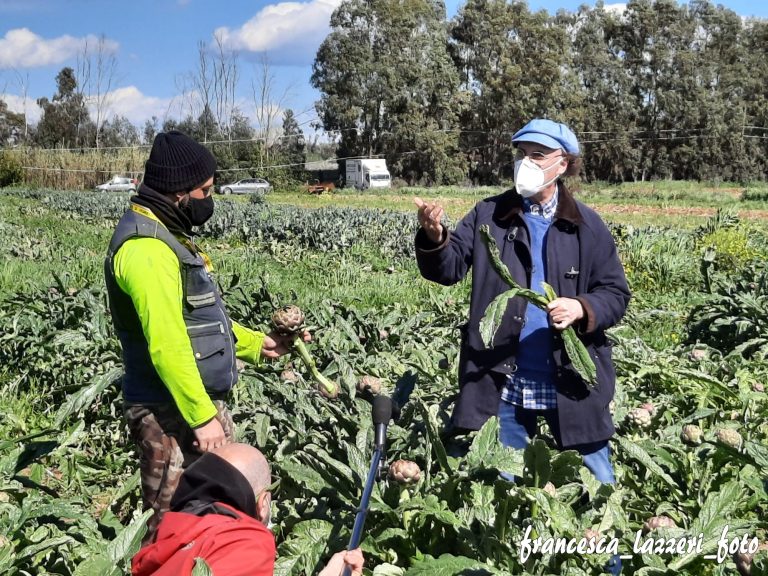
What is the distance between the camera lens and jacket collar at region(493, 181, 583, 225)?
8.85 ft

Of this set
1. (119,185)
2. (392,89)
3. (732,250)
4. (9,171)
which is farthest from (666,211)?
(9,171)

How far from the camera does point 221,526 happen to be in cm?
178

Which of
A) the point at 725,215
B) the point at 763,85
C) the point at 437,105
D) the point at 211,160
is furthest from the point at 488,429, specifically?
the point at 763,85

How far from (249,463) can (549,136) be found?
1.48 metres

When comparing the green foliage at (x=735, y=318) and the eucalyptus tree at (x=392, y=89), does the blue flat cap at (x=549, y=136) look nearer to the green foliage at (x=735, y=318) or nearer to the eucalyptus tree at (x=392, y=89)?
the green foliage at (x=735, y=318)

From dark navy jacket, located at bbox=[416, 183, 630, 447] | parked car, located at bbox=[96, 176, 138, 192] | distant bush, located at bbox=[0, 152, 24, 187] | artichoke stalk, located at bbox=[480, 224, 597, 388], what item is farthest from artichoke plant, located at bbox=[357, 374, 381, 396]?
distant bush, located at bbox=[0, 152, 24, 187]

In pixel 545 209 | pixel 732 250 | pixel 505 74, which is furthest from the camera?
pixel 505 74

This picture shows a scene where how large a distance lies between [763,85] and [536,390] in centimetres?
6644

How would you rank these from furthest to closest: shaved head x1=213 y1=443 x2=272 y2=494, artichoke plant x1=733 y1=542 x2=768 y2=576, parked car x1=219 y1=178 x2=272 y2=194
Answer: parked car x1=219 y1=178 x2=272 y2=194 < shaved head x1=213 y1=443 x2=272 y2=494 < artichoke plant x1=733 y1=542 x2=768 y2=576

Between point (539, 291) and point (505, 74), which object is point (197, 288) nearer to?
point (539, 291)

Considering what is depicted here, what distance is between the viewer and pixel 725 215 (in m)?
11.7

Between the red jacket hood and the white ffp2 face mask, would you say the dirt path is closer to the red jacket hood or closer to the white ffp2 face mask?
the white ffp2 face mask

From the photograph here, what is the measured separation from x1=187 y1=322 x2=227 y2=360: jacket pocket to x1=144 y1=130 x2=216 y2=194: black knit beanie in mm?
442

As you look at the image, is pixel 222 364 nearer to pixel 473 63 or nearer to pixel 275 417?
pixel 275 417
